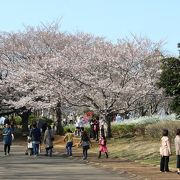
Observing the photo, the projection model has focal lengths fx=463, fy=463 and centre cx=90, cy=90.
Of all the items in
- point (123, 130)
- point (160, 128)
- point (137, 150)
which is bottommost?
point (137, 150)

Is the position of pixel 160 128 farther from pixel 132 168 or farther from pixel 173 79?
pixel 132 168

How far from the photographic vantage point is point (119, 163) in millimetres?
19922

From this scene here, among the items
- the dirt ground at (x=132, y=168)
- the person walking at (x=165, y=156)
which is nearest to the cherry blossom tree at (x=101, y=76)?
the dirt ground at (x=132, y=168)

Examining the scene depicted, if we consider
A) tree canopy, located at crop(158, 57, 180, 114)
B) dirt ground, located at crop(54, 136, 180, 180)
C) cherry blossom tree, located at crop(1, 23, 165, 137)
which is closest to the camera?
dirt ground, located at crop(54, 136, 180, 180)

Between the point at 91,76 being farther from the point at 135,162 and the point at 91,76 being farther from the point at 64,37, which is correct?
the point at 135,162

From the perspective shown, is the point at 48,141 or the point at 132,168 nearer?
the point at 132,168

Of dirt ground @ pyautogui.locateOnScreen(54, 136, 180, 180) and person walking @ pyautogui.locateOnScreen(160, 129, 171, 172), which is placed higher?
person walking @ pyautogui.locateOnScreen(160, 129, 171, 172)

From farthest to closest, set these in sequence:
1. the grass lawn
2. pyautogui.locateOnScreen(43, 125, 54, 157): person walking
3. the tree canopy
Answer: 1. pyautogui.locateOnScreen(43, 125, 54, 157): person walking
2. the tree canopy
3. the grass lawn

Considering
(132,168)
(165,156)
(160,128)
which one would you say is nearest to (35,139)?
(160,128)

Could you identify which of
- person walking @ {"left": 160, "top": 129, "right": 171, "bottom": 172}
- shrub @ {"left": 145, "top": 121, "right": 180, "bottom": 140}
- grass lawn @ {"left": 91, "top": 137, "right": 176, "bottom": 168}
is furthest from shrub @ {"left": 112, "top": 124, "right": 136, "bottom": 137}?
person walking @ {"left": 160, "top": 129, "right": 171, "bottom": 172}

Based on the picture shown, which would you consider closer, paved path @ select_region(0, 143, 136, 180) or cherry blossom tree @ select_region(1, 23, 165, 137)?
paved path @ select_region(0, 143, 136, 180)

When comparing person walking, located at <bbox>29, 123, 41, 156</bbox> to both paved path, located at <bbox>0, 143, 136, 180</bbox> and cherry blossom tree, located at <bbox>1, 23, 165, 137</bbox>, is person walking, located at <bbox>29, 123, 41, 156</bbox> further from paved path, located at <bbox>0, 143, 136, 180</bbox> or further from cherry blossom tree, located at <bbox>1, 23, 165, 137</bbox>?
cherry blossom tree, located at <bbox>1, 23, 165, 137</bbox>

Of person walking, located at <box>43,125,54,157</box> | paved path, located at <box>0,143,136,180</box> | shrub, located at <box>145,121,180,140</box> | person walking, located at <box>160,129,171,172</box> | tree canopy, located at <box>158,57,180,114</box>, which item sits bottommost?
paved path, located at <box>0,143,136,180</box>

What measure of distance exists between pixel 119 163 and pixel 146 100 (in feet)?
50.4
